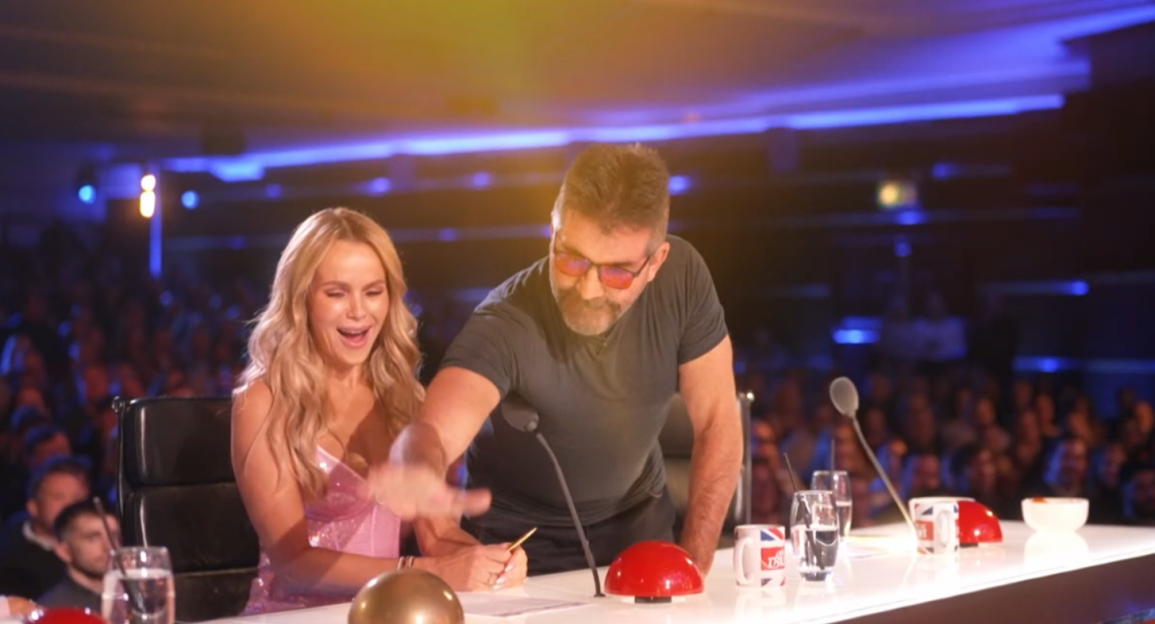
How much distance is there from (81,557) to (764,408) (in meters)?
4.96

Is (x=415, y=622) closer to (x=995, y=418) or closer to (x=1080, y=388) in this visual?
(x=995, y=418)

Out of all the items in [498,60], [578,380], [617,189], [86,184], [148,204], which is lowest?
[578,380]

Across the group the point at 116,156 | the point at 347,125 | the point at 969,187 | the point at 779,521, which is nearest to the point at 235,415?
the point at 779,521

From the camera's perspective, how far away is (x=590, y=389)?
254 centimetres

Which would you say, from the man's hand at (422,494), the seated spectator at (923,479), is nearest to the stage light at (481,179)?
the seated spectator at (923,479)

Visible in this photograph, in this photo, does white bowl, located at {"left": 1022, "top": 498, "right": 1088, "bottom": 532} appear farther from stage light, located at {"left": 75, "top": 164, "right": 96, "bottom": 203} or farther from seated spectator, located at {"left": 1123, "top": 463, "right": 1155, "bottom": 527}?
stage light, located at {"left": 75, "top": 164, "right": 96, "bottom": 203}

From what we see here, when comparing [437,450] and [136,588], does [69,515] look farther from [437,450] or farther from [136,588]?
[136,588]

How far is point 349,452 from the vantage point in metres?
2.62

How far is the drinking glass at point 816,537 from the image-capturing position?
2115mm

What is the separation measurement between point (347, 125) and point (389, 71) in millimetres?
1898

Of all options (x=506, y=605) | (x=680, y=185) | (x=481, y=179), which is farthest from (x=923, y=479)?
(x=481, y=179)

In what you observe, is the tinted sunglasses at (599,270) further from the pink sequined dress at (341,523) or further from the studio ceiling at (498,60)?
the studio ceiling at (498,60)

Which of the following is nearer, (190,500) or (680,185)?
(190,500)

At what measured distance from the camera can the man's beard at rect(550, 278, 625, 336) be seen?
2.39 metres
